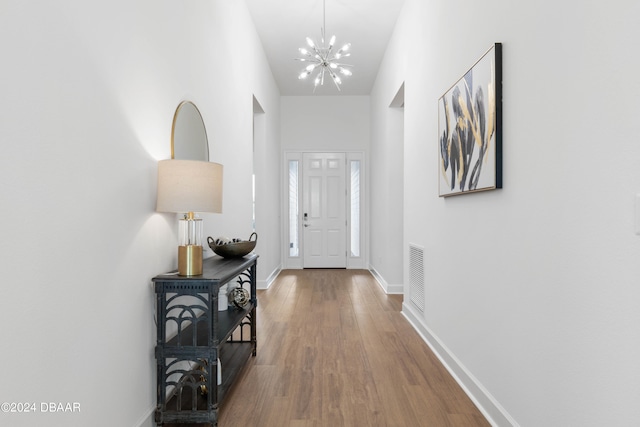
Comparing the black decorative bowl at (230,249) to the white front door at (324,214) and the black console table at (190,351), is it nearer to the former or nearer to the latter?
the black console table at (190,351)

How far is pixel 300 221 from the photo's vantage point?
24.1 ft

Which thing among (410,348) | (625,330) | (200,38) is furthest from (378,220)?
(625,330)

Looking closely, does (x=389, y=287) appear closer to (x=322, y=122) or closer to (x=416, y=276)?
(x=416, y=276)

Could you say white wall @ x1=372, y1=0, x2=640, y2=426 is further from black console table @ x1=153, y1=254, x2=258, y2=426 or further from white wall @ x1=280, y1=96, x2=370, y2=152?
white wall @ x1=280, y1=96, x2=370, y2=152

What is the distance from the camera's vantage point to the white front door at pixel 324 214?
7301 mm

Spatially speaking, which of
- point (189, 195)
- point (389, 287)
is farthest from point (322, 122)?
point (189, 195)

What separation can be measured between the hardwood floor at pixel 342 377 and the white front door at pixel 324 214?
292 cm

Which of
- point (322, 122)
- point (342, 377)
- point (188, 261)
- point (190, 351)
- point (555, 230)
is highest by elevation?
point (322, 122)

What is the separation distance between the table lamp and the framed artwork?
140 centimetres

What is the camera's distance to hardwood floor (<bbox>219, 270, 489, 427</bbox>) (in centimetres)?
209

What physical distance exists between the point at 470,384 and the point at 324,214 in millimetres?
5196

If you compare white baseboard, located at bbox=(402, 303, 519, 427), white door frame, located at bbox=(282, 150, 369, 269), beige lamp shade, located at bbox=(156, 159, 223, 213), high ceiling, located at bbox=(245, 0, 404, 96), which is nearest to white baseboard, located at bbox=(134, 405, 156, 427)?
beige lamp shade, located at bbox=(156, 159, 223, 213)

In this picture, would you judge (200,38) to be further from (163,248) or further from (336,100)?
(336,100)

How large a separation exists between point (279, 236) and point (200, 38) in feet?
14.9
